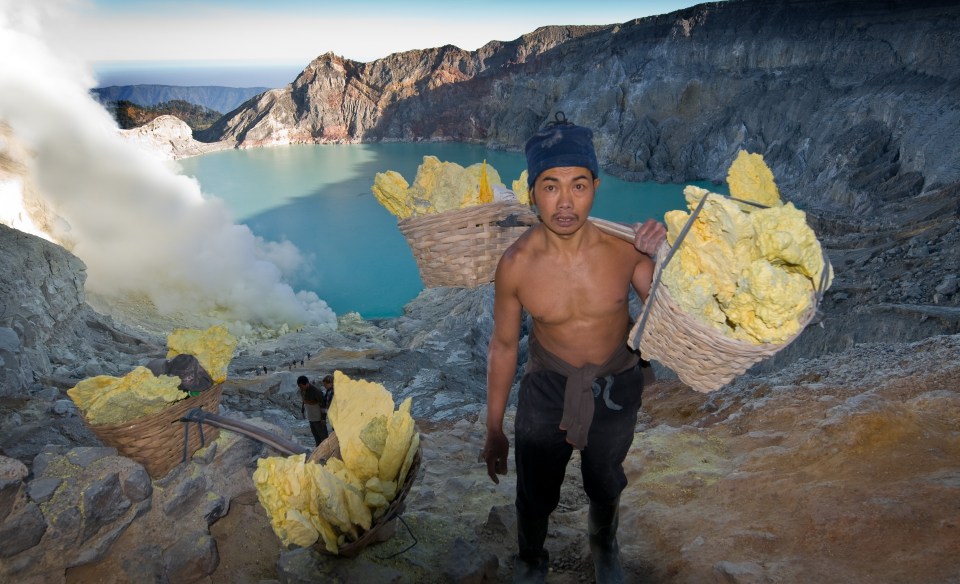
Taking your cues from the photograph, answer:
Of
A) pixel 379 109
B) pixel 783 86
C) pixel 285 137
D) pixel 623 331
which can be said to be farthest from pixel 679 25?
pixel 623 331

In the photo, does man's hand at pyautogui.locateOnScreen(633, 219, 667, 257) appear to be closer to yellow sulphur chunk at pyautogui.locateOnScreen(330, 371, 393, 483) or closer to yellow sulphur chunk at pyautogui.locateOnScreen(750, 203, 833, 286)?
yellow sulphur chunk at pyautogui.locateOnScreen(750, 203, 833, 286)

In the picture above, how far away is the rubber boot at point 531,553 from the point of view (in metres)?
1.74

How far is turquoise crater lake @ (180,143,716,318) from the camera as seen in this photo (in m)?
13.1

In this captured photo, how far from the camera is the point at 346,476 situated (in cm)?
177

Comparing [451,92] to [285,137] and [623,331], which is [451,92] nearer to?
[285,137]

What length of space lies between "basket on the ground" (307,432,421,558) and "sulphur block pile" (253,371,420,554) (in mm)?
15

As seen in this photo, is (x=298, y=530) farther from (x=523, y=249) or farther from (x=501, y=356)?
(x=523, y=249)

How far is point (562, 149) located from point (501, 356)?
658mm

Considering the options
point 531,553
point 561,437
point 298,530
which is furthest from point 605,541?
point 298,530

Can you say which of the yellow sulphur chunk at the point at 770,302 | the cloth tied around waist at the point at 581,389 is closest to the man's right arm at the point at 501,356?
the cloth tied around waist at the point at 581,389

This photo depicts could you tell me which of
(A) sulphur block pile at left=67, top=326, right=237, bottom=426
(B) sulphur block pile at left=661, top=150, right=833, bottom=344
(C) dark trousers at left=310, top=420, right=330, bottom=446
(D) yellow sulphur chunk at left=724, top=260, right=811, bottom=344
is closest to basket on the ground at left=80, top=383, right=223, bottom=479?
(A) sulphur block pile at left=67, top=326, right=237, bottom=426

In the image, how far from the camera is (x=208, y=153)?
3250cm

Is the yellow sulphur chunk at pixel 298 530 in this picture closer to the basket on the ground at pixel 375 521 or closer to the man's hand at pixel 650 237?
the basket on the ground at pixel 375 521

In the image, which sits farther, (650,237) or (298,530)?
(298,530)
